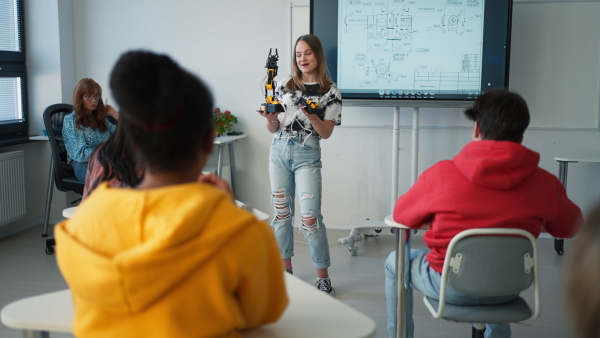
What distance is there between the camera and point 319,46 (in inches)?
140

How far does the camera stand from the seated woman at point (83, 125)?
14.6ft

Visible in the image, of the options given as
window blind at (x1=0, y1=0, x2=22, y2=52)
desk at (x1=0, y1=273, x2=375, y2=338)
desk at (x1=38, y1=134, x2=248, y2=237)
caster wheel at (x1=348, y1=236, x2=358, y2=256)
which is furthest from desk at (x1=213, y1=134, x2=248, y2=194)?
desk at (x1=0, y1=273, x2=375, y2=338)

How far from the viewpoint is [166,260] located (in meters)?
1.15

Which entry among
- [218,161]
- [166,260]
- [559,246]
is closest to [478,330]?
[166,260]

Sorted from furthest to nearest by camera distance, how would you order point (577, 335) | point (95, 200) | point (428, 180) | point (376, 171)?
point (376, 171), point (428, 180), point (95, 200), point (577, 335)

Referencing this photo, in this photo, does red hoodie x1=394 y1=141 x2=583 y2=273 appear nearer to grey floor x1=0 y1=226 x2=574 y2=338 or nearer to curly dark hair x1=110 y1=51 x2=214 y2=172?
grey floor x1=0 y1=226 x2=574 y2=338

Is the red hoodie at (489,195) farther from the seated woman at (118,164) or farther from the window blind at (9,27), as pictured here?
the window blind at (9,27)

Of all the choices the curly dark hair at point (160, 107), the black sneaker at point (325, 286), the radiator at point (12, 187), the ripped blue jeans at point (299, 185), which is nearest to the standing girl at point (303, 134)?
the ripped blue jeans at point (299, 185)

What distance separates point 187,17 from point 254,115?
1001 mm

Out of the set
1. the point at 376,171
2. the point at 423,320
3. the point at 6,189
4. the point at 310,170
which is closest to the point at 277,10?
the point at 376,171

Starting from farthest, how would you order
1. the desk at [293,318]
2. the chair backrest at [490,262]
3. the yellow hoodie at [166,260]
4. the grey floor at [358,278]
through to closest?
the grey floor at [358,278]
the chair backrest at [490,262]
the desk at [293,318]
the yellow hoodie at [166,260]

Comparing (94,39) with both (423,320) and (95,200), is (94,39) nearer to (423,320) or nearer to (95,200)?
(423,320)

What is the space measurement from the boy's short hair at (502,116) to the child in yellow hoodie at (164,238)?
1.27 m

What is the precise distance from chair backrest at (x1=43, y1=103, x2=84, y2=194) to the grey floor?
20.5 inches
